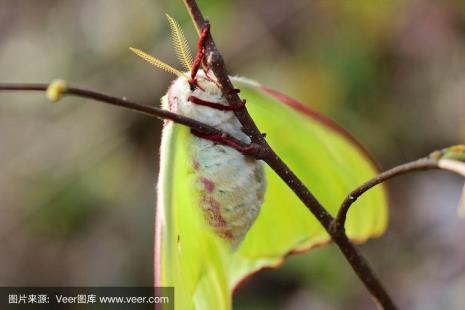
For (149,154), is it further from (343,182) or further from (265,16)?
(343,182)

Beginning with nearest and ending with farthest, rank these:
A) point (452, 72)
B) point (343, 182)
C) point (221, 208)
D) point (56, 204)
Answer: point (221, 208), point (343, 182), point (56, 204), point (452, 72)

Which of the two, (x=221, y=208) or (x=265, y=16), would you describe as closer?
(x=221, y=208)

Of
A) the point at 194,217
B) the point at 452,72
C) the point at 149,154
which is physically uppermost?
the point at 452,72

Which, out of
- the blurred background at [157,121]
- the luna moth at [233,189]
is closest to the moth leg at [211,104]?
the luna moth at [233,189]

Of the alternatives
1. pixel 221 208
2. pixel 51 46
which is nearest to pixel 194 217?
pixel 221 208

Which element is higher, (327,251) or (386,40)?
(386,40)

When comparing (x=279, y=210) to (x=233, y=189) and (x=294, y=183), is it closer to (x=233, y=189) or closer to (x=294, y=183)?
(x=233, y=189)

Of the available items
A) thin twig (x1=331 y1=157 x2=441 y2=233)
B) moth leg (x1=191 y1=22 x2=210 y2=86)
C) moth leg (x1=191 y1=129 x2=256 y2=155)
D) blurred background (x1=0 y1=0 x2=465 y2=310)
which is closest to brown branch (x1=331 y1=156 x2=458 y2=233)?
thin twig (x1=331 y1=157 x2=441 y2=233)

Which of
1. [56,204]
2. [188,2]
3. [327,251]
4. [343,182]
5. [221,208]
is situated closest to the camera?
[188,2]
